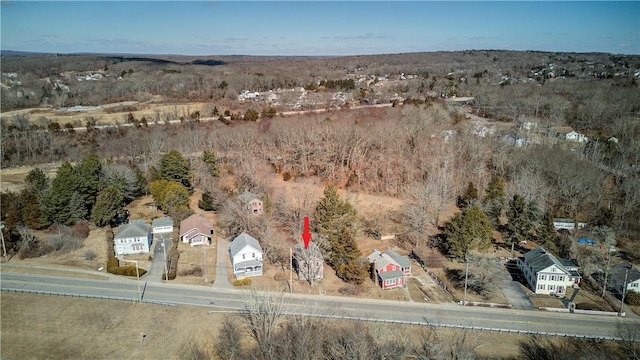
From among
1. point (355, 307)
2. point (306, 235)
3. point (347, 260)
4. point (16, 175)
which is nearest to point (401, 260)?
point (347, 260)

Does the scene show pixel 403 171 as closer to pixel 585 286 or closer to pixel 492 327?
pixel 585 286

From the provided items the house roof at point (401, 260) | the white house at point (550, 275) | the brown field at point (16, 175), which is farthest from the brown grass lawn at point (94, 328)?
the brown field at point (16, 175)

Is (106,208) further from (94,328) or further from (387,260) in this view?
(387,260)

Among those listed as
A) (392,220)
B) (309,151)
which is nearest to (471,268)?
(392,220)

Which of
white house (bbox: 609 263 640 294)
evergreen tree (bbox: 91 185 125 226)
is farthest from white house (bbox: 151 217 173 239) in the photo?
white house (bbox: 609 263 640 294)

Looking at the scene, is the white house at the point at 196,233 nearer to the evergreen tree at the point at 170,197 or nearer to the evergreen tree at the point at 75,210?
the evergreen tree at the point at 170,197
